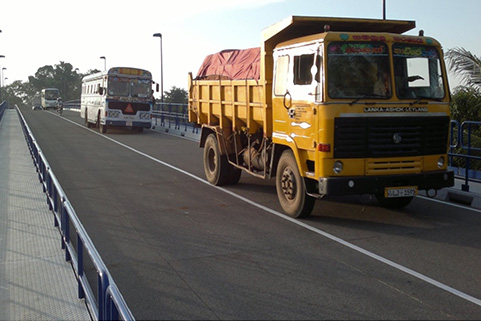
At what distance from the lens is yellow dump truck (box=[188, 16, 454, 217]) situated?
25.6 ft

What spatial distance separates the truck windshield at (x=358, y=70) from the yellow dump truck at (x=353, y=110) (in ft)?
0.05

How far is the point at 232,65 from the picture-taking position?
36.2ft

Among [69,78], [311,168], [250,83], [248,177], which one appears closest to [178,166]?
[248,177]

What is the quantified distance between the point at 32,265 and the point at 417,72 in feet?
19.6

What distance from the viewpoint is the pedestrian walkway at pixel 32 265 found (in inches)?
197

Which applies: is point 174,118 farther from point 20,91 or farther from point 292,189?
point 20,91

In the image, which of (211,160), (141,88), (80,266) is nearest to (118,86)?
(141,88)

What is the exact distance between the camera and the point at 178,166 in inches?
599

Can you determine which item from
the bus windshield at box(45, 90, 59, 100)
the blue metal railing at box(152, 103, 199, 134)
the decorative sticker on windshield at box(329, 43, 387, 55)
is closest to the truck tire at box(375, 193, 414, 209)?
the decorative sticker on windshield at box(329, 43, 387, 55)

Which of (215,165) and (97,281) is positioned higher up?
(215,165)

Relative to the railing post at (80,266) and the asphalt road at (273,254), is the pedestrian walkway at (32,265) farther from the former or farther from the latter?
the asphalt road at (273,254)

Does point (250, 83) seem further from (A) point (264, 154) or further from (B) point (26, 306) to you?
(B) point (26, 306)

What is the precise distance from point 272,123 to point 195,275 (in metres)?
4.02

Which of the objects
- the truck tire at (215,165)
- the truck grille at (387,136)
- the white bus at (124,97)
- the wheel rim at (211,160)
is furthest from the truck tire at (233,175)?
the white bus at (124,97)
